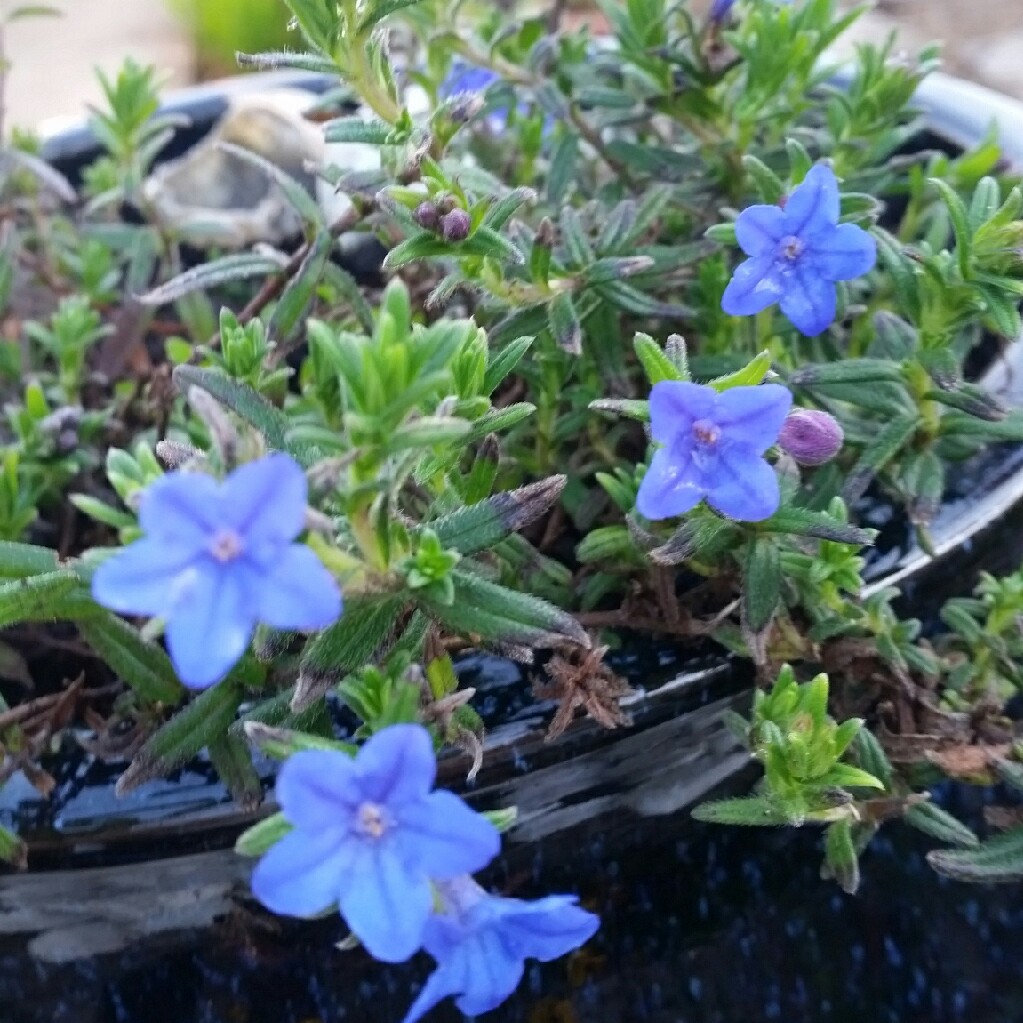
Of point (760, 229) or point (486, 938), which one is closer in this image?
point (486, 938)

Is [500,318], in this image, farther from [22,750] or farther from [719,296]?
[22,750]

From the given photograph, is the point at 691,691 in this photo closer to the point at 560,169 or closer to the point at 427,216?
the point at 427,216

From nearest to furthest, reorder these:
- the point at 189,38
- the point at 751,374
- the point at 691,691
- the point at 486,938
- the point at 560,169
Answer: the point at 486,938 → the point at 751,374 → the point at 691,691 → the point at 560,169 → the point at 189,38

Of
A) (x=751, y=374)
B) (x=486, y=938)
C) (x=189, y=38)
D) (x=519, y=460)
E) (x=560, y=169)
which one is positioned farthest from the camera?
(x=189, y=38)

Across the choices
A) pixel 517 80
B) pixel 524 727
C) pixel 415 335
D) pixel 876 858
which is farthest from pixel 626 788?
pixel 517 80

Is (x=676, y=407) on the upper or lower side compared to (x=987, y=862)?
upper

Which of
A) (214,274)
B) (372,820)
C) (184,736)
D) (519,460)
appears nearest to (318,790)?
(372,820)
